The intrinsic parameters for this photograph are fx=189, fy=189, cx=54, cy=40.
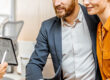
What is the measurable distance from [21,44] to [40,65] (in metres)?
0.52

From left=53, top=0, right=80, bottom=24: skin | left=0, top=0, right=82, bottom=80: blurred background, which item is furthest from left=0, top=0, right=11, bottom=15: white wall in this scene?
left=53, top=0, right=80, bottom=24: skin

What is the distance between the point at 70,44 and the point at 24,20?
894mm

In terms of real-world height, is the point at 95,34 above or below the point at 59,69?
above

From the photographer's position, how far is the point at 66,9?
1.35 metres

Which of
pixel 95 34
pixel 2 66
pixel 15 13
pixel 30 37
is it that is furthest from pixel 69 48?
pixel 15 13

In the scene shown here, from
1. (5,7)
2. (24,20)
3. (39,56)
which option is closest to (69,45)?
(39,56)

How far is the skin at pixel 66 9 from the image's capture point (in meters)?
1.34

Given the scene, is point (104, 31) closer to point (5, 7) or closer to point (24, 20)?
point (24, 20)

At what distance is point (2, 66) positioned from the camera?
4.15 ft

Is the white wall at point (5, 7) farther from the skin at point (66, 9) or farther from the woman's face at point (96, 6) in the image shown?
the woman's face at point (96, 6)

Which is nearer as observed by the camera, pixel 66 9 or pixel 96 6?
pixel 96 6

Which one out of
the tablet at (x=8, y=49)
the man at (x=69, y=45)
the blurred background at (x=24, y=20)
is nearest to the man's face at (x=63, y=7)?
the man at (x=69, y=45)

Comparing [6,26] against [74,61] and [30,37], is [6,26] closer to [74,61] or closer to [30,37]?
[30,37]

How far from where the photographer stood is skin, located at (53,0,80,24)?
134cm
